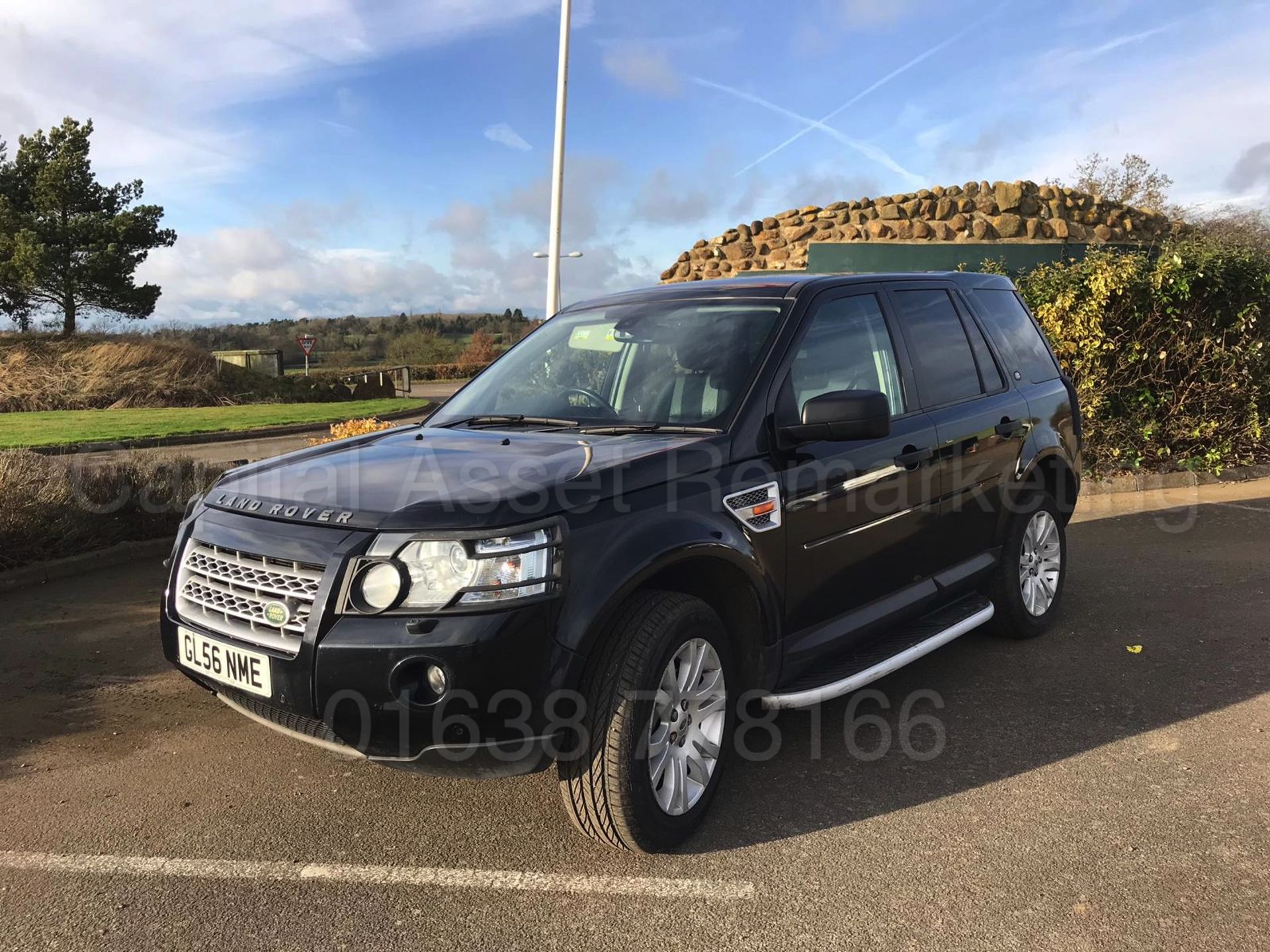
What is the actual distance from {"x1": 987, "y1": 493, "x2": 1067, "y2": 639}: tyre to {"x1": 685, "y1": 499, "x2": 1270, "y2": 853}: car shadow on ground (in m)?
0.16

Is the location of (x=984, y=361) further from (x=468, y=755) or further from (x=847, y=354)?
(x=468, y=755)

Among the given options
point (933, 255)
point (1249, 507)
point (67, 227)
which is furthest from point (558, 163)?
point (67, 227)

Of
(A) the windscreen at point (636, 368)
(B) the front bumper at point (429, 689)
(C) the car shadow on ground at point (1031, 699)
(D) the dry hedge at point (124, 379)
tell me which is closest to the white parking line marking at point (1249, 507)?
(C) the car shadow on ground at point (1031, 699)

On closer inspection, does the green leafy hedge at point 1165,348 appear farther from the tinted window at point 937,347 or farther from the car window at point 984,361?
the tinted window at point 937,347

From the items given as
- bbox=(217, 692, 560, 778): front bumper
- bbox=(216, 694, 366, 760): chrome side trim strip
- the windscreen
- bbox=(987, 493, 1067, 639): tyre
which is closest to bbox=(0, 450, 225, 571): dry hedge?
the windscreen

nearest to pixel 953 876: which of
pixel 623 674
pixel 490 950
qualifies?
pixel 623 674

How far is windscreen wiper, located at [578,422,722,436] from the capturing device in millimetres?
3479

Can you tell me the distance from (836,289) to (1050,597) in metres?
2.44

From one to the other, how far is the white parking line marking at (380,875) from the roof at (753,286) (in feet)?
7.61

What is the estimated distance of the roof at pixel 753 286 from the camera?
13.2 feet

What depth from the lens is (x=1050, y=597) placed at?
5.36m

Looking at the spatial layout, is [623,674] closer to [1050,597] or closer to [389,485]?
[389,485]

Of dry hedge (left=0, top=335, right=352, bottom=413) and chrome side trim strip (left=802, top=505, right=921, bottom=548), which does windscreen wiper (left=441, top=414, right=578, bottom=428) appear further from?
dry hedge (left=0, top=335, right=352, bottom=413)

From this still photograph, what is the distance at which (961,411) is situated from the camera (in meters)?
4.53
